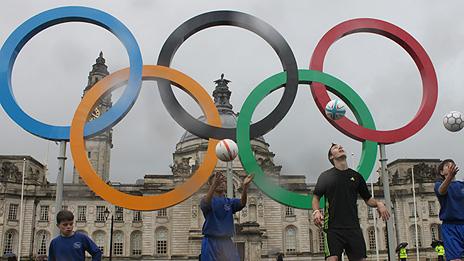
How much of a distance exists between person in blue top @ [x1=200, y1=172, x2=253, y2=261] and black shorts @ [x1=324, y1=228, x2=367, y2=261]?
1.62 metres

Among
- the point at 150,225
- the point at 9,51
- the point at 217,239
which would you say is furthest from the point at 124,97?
the point at 150,225

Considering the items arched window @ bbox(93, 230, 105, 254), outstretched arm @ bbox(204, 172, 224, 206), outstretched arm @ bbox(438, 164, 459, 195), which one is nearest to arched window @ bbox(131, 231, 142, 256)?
arched window @ bbox(93, 230, 105, 254)

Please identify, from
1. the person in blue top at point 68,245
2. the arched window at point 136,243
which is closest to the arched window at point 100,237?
the arched window at point 136,243

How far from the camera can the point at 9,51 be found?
13016 mm

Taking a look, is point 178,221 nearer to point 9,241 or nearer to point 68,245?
point 9,241

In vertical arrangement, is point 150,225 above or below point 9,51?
below

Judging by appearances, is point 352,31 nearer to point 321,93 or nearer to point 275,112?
point 321,93

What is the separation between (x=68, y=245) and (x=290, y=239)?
170ft

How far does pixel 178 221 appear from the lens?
5544cm

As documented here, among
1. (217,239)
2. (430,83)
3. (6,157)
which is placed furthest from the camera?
(6,157)

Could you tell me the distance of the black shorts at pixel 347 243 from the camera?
6293 millimetres

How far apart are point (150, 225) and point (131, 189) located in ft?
16.8

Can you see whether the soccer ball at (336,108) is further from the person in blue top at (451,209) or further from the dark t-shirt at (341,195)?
the dark t-shirt at (341,195)

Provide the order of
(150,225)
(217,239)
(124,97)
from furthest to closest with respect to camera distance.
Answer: (150,225) → (124,97) → (217,239)
